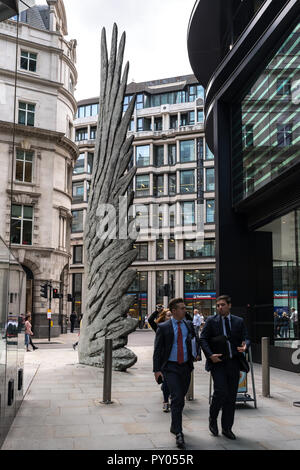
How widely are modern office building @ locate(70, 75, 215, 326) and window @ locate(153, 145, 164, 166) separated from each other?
0.40ft

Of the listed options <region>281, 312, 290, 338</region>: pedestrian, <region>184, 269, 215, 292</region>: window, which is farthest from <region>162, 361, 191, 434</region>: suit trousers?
<region>184, 269, 215, 292</region>: window

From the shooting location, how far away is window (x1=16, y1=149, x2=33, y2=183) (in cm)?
3177

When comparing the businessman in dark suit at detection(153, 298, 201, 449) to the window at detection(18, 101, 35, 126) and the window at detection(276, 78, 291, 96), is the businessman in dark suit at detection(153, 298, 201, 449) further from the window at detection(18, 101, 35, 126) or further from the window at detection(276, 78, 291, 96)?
the window at detection(18, 101, 35, 126)

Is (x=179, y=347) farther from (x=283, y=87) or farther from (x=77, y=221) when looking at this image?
(x=77, y=221)

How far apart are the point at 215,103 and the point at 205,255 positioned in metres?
37.7

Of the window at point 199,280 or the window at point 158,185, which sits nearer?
the window at point 199,280

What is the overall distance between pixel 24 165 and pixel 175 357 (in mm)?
28260

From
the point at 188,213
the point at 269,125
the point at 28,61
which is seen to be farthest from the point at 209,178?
the point at 269,125

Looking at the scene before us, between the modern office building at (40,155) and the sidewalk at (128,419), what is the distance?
20716 mm

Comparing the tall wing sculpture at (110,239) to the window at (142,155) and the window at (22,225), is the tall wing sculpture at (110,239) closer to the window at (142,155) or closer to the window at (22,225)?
the window at (22,225)

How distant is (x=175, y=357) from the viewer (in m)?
5.74

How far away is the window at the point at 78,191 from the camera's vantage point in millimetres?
60500

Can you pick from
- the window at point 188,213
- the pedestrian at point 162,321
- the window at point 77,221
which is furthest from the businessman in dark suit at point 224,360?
the window at point 77,221

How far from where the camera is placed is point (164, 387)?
7.63 metres
